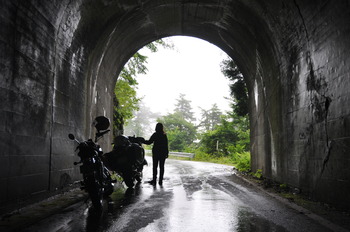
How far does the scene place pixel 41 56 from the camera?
617cm

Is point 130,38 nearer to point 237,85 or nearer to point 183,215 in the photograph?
point 237,85

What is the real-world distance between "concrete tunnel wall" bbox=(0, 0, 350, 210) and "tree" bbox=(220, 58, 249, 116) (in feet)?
10.5

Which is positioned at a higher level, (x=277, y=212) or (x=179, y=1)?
(x=179, y=1)

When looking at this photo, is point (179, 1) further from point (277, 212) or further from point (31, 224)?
point (31, 224)

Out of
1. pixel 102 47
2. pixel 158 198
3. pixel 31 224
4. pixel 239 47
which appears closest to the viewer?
pixel 31 224

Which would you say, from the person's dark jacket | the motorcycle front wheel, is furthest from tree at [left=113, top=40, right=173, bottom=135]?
the motorcycle front wheel

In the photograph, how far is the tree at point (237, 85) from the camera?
1550 cm

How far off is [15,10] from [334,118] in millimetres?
5775

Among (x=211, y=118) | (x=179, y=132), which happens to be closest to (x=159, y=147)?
(x=179, y=132)

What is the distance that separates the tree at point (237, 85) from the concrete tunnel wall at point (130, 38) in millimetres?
3212

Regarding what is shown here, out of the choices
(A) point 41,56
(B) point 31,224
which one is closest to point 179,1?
(A) point 41,56

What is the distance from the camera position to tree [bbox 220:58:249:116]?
15500 mm

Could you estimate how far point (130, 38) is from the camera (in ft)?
40.5

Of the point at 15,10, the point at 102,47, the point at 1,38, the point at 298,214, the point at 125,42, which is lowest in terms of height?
the point at 298,214
